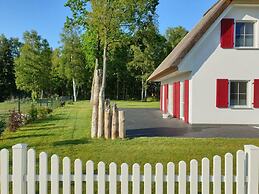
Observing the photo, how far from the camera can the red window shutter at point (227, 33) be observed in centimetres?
1617

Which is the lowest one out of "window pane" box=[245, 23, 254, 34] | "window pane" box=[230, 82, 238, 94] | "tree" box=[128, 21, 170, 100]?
"window pane" box=[230, 82, 238, 94]

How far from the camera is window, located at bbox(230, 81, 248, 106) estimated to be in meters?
16.4

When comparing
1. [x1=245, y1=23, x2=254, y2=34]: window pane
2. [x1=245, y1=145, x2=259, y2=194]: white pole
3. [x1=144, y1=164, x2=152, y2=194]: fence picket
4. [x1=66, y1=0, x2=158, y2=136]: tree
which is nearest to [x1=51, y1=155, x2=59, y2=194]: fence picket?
[x1=144, y1=164, x2=152, y2=194]: fence picket

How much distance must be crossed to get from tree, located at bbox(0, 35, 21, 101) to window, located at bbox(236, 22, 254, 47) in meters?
55.3

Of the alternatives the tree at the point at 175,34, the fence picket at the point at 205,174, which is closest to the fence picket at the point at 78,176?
the fence picket at the point at 205,174

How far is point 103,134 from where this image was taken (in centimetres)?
1129

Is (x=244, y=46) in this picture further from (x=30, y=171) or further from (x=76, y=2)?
(x=76, y=2)

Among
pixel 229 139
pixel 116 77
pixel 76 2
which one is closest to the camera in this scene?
pixel 229 139

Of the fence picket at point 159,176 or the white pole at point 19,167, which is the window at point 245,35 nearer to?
the fence picket at point 159,176

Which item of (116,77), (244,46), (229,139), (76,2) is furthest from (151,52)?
(229,139)

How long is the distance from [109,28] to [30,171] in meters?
29.8

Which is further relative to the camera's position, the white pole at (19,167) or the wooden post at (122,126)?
the wooden post at (122,126)

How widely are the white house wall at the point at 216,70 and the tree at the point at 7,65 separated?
54.4 metres

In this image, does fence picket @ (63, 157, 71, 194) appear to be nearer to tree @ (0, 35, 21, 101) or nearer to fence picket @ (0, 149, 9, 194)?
fence picket @ (0, 149, 9, 194)
